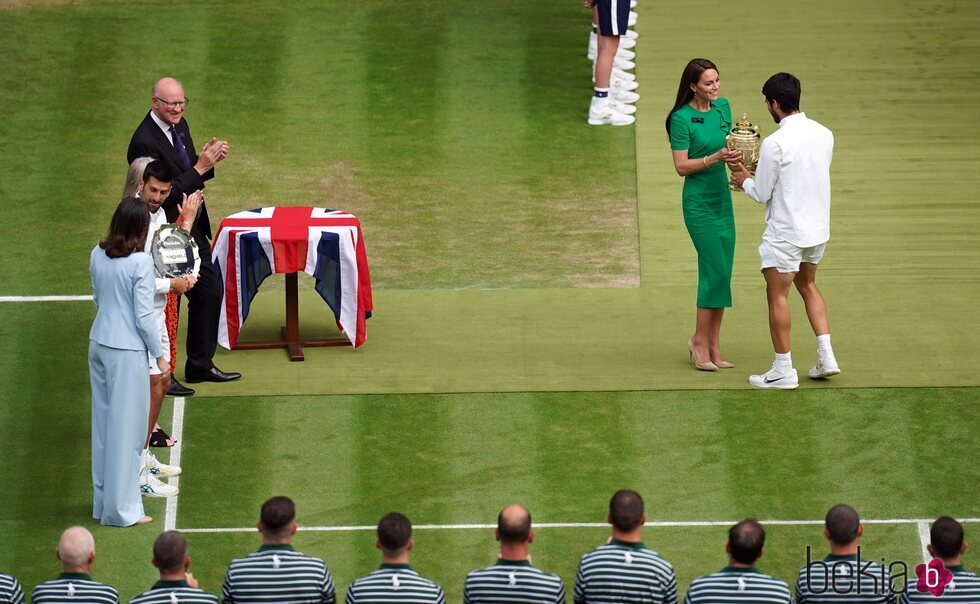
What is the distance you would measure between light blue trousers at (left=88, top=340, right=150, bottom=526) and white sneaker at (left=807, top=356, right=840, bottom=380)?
4.62 meters

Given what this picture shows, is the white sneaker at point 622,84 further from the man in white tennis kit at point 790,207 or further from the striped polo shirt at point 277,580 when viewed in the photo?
the striped polo shirt at point 277,580

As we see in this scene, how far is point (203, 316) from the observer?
12.3 metres

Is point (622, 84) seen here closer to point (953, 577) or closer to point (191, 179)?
point (191, 179)

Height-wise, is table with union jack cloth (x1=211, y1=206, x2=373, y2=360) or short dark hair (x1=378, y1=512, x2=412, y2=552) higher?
table with union jack cloth (x1=211, y1=206, x2=373, y2=360)

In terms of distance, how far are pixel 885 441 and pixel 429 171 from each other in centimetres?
620

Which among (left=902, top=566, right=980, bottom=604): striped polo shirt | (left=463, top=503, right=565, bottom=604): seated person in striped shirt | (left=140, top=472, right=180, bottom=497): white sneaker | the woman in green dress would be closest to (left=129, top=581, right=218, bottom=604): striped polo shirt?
(left=463, top=503, right=565, bottom=604): seated person in striped shirt

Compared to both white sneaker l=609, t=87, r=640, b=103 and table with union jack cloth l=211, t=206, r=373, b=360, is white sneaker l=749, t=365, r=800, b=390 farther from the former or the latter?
white sneaker l=609, t=87, r=640, b=103

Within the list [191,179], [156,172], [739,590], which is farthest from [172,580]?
[191,179]

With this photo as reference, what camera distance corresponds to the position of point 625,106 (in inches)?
693

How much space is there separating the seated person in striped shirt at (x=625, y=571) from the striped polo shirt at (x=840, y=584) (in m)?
0.61

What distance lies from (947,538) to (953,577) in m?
0.18

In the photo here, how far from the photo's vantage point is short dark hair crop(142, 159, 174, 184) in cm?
1088

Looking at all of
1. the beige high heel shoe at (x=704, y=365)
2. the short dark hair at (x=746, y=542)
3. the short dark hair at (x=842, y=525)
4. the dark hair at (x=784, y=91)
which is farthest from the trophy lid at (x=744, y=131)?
the short dark hair at (x=746, y=542)

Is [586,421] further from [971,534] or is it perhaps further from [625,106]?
[625,106]
